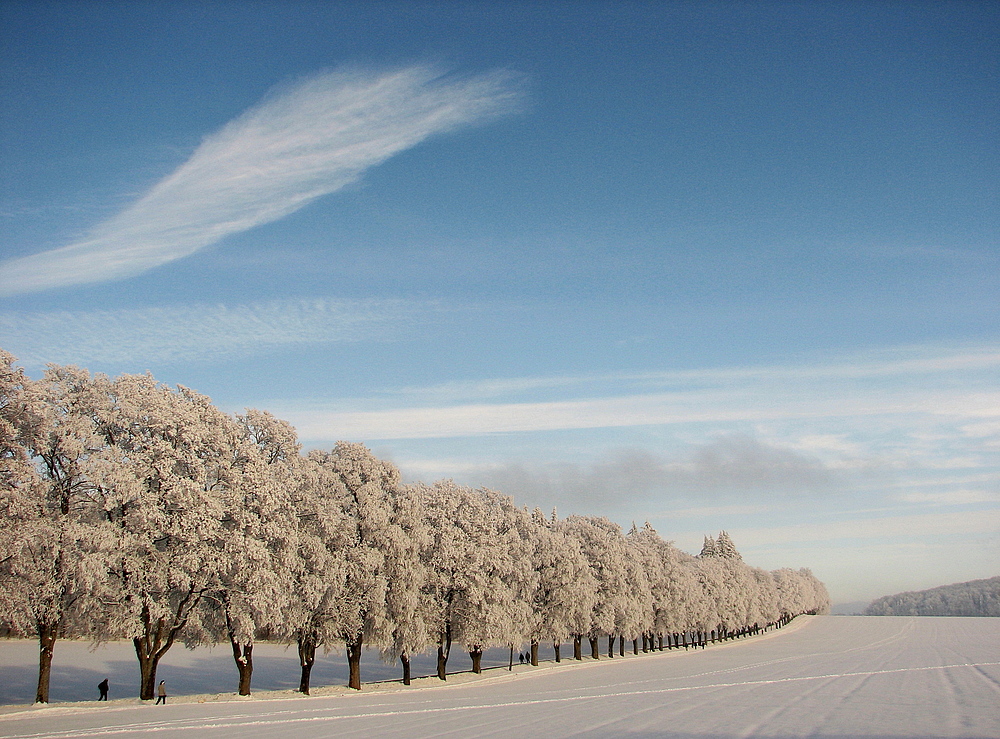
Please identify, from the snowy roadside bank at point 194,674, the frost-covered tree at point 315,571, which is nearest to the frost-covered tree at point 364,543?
the frost-covered tree at point 315,571

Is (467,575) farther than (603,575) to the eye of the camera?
No

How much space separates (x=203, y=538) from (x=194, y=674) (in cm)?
4888

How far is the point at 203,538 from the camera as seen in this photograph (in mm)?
37594

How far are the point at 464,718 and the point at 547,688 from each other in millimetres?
18453

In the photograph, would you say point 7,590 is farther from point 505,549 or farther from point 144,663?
point 505,549

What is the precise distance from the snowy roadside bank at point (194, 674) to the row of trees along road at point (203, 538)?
269cm

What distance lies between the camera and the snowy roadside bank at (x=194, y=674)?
4553 cm

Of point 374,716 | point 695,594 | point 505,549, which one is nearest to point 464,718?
point 374,716

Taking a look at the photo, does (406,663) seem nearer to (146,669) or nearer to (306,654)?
(306,654)

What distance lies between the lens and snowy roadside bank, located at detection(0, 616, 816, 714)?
45531mm

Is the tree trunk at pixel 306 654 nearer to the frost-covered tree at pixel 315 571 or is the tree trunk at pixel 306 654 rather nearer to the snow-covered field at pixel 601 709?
the frost-covered tree at pixel 315 571

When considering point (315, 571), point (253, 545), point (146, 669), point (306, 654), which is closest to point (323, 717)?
point (253, 545)

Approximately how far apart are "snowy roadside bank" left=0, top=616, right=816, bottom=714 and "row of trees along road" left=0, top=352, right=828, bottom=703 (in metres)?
2.69

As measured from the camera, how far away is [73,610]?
1448 inches
